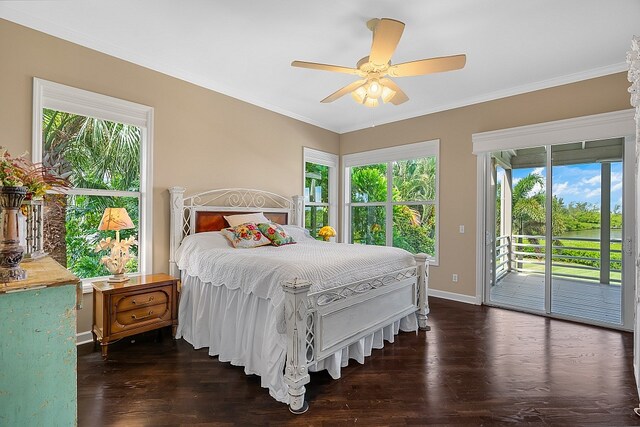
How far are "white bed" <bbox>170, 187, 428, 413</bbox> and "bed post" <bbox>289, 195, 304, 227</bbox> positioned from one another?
1.44 m

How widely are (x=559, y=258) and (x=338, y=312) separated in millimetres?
3264

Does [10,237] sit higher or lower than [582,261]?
higher

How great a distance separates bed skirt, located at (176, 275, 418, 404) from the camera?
7.07 ft

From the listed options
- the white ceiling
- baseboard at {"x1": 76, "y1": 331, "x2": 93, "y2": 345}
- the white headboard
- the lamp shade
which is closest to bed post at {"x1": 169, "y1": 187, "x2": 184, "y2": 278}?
the white headboard

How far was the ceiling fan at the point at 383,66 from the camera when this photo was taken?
7.09 feet

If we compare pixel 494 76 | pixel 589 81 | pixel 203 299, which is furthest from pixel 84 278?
pixel 589 81

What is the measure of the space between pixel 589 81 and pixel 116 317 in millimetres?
5418

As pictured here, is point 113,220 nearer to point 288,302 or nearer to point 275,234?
point 275,234

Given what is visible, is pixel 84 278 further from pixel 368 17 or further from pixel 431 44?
pixel 431 44

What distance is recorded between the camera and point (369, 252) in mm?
3029

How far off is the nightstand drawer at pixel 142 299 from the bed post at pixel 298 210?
2232mm

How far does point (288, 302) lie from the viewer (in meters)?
2.04

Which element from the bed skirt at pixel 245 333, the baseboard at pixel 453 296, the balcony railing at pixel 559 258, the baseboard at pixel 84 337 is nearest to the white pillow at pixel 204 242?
the bed skirt at pixel 245 333

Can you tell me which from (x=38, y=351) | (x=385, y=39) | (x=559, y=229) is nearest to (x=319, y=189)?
(x=559, y=229)
